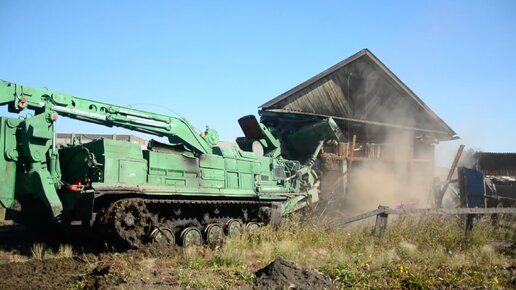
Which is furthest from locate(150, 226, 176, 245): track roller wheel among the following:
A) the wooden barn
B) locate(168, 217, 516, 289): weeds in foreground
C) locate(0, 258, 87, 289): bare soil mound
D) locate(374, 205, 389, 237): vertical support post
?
the wooden barn

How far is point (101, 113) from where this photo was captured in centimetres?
983

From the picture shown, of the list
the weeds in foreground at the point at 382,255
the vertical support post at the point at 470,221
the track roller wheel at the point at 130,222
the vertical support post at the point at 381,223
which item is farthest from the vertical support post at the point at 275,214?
the vertical support post at the point at 470,221

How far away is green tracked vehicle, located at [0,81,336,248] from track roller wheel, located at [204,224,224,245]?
0.08ft

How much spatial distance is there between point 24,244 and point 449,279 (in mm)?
9025

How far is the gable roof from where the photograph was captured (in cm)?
1984

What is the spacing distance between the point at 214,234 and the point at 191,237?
74 centimetres

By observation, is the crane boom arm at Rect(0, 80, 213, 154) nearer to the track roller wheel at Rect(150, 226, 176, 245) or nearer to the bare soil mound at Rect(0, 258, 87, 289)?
the track roller wheel at Rect(150, 226, 176, 245)

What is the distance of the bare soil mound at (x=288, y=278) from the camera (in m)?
5.80

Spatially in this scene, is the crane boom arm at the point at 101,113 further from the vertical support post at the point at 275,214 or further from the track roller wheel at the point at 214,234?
the vertical support post at the point at 275,214

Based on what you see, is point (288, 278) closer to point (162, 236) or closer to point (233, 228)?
point (162, 236)

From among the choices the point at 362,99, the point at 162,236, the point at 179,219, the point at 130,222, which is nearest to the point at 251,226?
the point at 179,219

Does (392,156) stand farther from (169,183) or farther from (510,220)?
(169,183)

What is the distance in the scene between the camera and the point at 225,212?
1176 cm

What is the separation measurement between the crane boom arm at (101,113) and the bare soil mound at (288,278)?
555 cm
